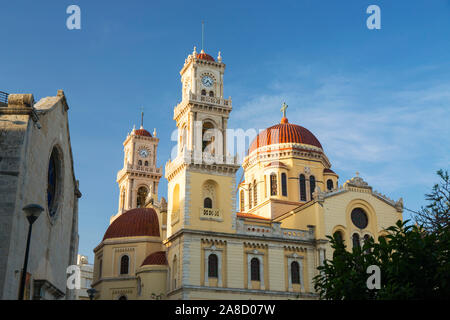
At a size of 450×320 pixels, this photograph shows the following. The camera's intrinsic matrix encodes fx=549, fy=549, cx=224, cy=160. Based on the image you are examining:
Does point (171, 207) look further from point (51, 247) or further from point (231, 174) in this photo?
point (51, 247)

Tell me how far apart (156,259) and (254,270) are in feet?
28.6

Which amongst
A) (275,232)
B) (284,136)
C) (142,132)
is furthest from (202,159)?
(142,132)

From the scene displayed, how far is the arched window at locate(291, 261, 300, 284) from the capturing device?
46594 mm

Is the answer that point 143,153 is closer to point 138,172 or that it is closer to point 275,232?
point 138,172

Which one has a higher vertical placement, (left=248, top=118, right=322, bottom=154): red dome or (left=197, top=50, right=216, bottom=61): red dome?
(left=197, top=50, right=216, bottom=61): red dome

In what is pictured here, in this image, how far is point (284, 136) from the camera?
2362 inches

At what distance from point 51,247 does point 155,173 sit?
4222 centimetres

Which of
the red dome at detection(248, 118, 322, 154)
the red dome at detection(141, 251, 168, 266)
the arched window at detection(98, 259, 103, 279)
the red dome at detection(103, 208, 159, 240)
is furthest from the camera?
the red dome at detection(248, 118, 322, 154)

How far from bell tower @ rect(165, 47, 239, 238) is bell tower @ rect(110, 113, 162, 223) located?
18.1 metres

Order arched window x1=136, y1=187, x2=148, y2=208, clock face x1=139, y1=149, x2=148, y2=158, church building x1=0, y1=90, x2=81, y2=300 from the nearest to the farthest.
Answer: church building x1=0, y1=90, x2=81, y2=300, arched window x1=136, y1=187, x2=148, y2=208, clock face x1=139, y1=149, x2=148, y2=158

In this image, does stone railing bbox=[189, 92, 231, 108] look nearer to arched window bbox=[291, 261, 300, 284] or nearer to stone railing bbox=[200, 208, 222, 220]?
stone railing bbox=[200, 208, 222, 220]

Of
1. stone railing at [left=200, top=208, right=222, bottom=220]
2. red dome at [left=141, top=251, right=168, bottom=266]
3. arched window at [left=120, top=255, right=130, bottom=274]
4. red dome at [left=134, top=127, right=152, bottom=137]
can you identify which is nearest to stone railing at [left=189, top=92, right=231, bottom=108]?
stone railing at [left=200, top=208, right=222, bottom=220]
